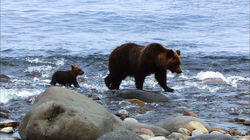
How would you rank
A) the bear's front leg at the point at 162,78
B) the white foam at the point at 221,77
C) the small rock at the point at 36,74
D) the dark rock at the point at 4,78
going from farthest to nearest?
the small rock at the point at 36,74
the white foam at the point at 221,77
the dark rock at the point at 4,78
the bear's front leg at the point at 162,78

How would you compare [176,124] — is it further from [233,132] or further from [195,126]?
[233,132]

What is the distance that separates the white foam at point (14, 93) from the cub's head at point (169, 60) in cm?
278

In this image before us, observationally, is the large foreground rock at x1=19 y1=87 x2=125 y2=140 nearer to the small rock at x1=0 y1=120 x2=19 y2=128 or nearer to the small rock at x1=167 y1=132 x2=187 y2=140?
the small rock at x1=167 y1=132 x2=187 y2=140

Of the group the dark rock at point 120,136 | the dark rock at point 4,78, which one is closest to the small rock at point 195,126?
the dark rock at point 120,136

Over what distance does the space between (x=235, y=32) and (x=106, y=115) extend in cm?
1625

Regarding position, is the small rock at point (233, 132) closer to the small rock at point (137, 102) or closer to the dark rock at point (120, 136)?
the small rock at point (137, 102)

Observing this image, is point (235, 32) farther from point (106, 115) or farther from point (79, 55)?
point (106, 115)

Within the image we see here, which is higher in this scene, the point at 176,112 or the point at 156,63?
the point at 156,63

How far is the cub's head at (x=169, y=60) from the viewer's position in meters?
9.87

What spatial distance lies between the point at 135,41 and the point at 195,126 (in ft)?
37.2

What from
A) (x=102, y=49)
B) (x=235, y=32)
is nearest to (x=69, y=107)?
(x=102, y=49)

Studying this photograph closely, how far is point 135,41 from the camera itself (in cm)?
1797

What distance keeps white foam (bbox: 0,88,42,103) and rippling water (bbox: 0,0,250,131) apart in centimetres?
2

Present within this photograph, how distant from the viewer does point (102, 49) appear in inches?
649
